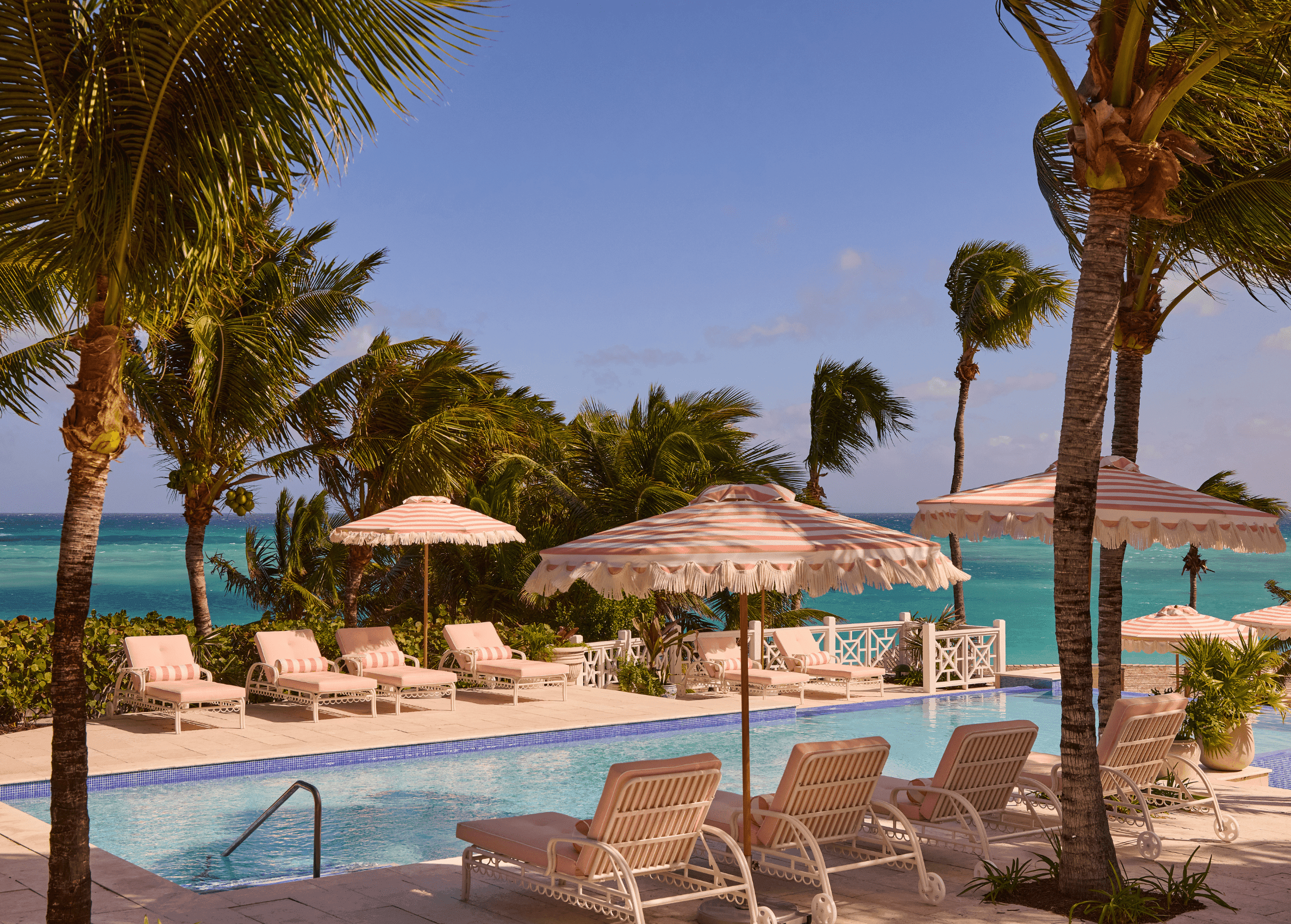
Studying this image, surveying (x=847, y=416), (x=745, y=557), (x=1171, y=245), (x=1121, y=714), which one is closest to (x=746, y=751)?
(x=745, y=557)

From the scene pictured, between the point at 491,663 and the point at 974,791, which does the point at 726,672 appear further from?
the point at 974,791

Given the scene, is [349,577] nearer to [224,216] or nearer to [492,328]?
[224,216]

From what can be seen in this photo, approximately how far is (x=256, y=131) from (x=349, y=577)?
43.6 ft

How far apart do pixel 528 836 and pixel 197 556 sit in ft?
33.9

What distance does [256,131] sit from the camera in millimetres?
4797

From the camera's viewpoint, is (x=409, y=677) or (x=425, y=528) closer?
(x=409, y=677)

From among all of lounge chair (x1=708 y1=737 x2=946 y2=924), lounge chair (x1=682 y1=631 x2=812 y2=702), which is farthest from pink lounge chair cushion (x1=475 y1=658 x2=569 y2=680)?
lounge chair (x1=708 y1=737 x2=946 y2=924)

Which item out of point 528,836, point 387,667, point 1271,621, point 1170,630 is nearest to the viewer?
point 528,836

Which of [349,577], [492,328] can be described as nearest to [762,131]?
[492,328]

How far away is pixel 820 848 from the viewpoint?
666cm

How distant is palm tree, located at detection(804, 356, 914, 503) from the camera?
21.9 meters

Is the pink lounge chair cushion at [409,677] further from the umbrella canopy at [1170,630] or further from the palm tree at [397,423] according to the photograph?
the umbrella canopy at [1170,630]

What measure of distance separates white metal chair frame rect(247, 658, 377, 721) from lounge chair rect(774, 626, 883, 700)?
586 cm

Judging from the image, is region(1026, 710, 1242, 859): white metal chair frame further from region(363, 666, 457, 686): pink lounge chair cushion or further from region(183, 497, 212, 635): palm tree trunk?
region(183, 497, 212, 635): palm tree trunk
